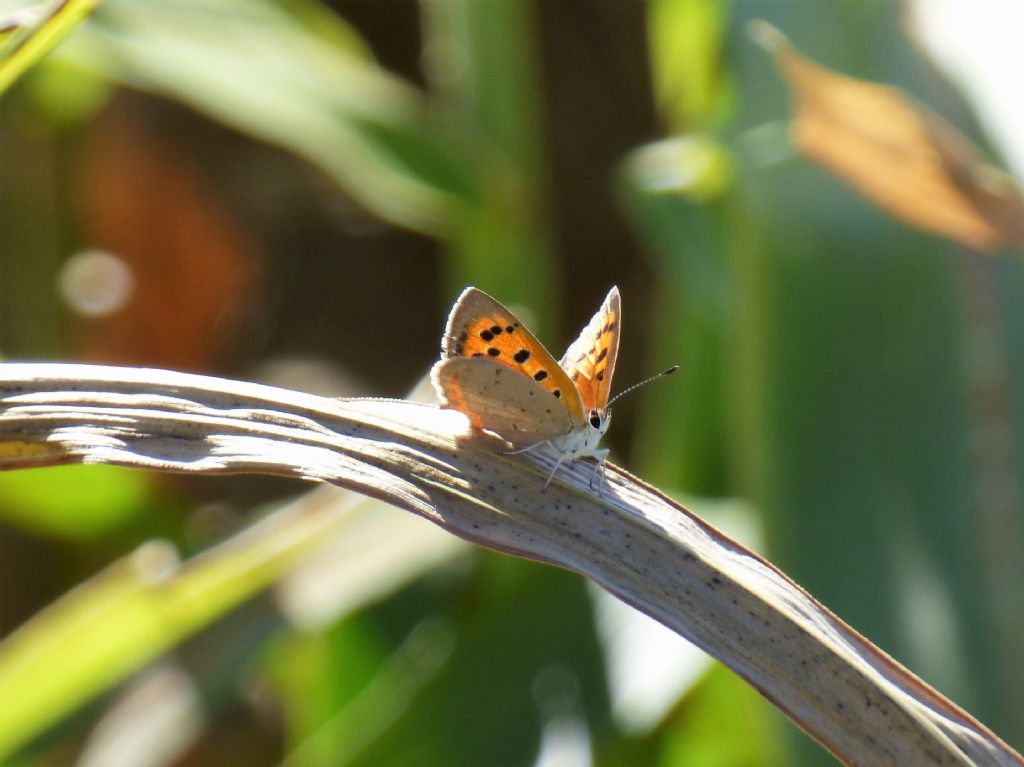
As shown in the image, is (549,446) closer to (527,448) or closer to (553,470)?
(527,448)

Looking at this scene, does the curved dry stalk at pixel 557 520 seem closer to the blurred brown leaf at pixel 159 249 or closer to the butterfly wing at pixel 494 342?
the butterfly wing at pixel 494 342

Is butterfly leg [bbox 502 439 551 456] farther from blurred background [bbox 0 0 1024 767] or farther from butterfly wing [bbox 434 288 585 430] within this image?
blurred background [bbox 0 0 1024 767]

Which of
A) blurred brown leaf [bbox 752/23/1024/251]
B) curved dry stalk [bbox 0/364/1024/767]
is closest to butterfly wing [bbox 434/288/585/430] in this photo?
curved dry stalk [bbox 0/364/1024/767]

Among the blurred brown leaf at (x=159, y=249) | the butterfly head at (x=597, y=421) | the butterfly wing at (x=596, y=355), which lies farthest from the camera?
the blurred brown leaf at (x=159, y=249)

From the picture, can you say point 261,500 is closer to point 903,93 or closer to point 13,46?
point 903,93

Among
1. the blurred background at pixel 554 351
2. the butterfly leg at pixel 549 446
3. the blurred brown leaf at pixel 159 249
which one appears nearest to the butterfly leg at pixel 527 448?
the butterfly leg at pixel 549 446

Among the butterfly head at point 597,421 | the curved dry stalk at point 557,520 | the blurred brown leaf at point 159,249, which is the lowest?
the curved dry stalk at point 557,520
